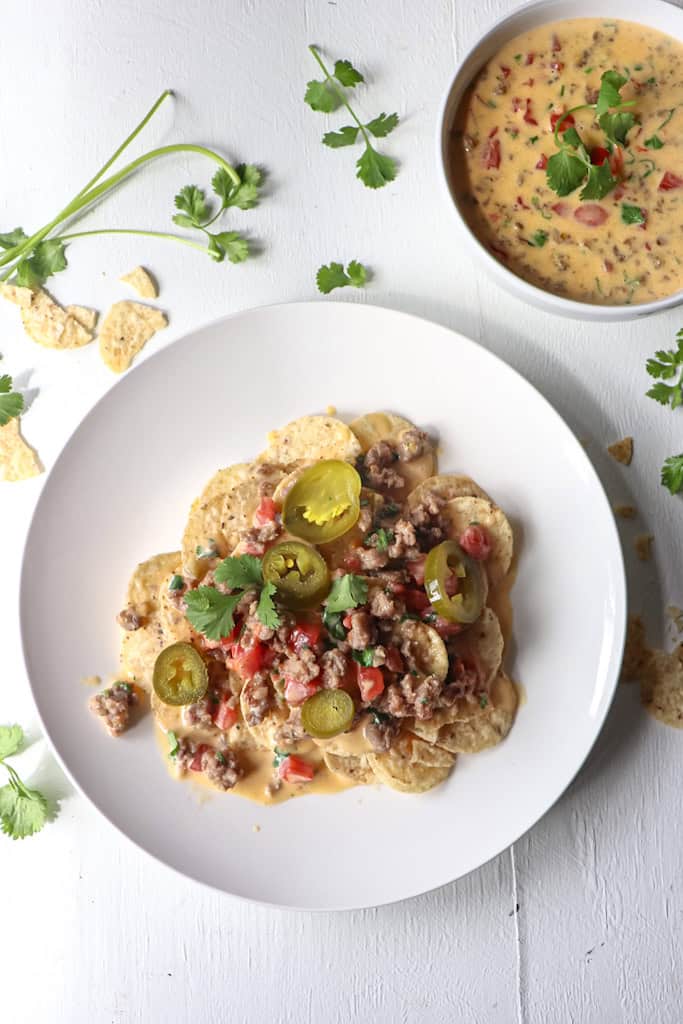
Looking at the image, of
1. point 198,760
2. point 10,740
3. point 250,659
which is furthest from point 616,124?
point 10,740

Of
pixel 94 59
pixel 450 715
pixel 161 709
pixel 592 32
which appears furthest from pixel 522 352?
pixel 94 59

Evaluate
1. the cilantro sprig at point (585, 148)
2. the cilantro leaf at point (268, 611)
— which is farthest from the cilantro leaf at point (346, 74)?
the cilantro leaf at point (268, 611)

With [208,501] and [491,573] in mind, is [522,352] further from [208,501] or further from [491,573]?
[208,501]

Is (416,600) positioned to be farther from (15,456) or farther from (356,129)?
(356,129)

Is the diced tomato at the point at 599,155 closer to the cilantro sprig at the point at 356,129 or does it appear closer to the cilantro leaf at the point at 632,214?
the cilantro leaf at the point at 632,214

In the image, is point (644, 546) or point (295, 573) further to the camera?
point (644, 546)

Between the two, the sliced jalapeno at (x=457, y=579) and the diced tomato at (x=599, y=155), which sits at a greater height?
the diced tomato at (x=599, y=155)
